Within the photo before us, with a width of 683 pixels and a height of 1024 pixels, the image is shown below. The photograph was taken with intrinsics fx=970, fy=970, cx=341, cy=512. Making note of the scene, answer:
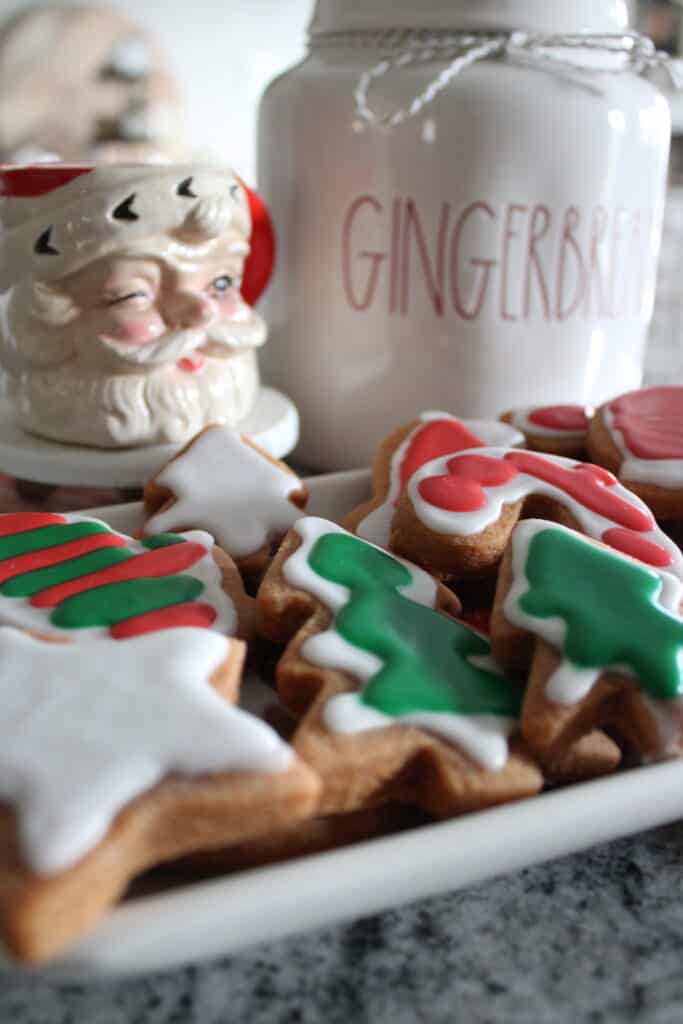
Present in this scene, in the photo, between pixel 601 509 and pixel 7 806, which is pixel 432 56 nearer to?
pixel 601 509

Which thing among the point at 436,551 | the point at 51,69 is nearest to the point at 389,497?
the point at 436,551

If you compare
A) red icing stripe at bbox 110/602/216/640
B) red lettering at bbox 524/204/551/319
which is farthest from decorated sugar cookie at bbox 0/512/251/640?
red lettering at bbox 524/204/551/319

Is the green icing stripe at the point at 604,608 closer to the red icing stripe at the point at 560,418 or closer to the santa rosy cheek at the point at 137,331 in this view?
the red icing stripe at the point at 560,418

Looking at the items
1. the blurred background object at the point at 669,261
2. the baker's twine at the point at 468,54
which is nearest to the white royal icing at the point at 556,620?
the baker's twine at the point at 468,54

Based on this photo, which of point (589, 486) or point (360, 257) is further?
point (360, 257)

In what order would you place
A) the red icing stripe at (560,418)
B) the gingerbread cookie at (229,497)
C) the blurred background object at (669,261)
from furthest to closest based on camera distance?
1. the blurred background object at (669,261)
2. the red icing stripe at (560,418)
3. the gingerbread cookie at (229,497)

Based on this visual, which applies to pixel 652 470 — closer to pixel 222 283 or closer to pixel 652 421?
pixel 652 421

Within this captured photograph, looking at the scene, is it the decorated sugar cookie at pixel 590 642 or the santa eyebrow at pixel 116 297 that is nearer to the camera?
the decorated sugar cookie at pixel 590 642

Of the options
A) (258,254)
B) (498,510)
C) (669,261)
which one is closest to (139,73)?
(669,261)
